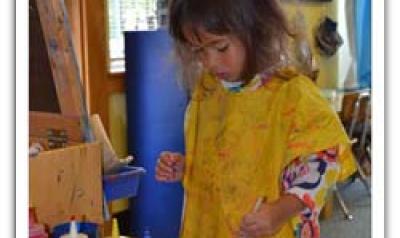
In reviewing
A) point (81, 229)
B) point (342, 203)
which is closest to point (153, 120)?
point (81, 229)

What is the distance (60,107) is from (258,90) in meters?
0.29

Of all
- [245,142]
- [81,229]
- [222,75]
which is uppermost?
[222,75]

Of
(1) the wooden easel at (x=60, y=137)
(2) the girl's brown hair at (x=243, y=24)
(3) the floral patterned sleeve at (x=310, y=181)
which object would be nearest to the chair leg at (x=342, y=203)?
(3) the floral patterned sleeve at (x=310, y=181)

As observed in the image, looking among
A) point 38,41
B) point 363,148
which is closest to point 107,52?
point 38,41

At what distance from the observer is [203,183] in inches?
38.9

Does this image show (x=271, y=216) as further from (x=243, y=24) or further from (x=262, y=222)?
(x=243, y=24)

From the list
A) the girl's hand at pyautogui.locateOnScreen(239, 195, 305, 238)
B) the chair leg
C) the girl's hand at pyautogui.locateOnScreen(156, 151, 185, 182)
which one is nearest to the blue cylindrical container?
the girl's hand at pyautogui.locateOnScreen(156, 151, 185, 182)

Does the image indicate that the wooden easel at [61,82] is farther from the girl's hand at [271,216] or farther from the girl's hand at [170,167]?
the girl's hand at [271,216]

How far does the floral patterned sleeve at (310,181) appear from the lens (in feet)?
3.10

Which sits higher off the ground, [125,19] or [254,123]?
[125,19]

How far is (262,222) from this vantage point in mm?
958

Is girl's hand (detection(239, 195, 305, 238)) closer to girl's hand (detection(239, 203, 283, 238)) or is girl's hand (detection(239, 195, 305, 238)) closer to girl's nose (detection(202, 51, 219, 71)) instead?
girl's hand (detection(239, 203, 283, 238))

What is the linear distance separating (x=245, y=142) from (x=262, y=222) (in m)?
0.12
